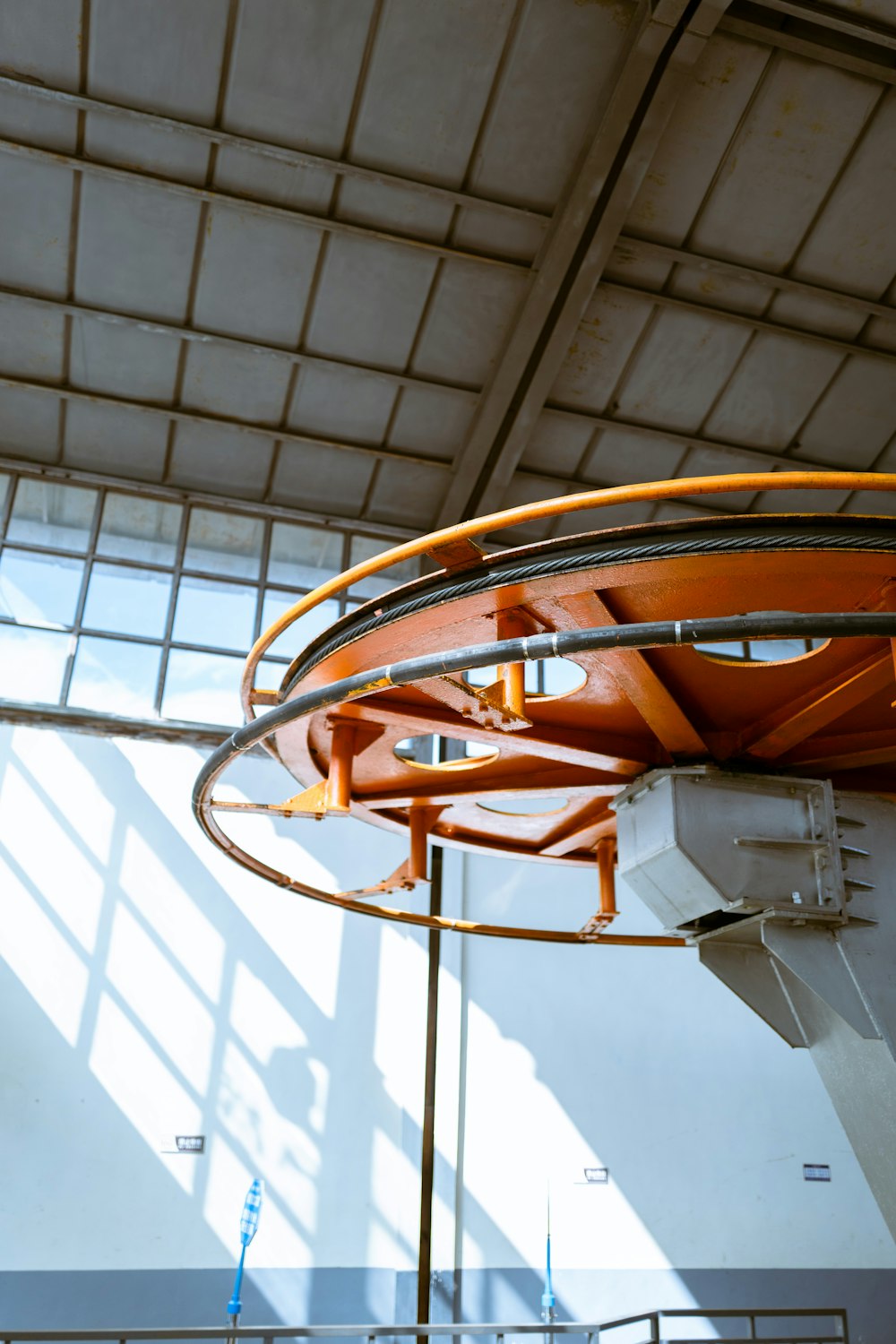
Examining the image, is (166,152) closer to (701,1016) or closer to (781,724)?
(781,724)

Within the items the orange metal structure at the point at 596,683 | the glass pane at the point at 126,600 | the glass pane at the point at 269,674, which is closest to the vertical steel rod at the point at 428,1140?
the glass pane at the point at 269,674

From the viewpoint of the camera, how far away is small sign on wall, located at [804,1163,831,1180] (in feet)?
48.1

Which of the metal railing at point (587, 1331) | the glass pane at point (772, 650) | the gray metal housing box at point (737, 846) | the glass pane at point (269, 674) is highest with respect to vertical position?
the glass pane at point (772, 650)

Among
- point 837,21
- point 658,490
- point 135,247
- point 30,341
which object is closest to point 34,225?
point 135,247

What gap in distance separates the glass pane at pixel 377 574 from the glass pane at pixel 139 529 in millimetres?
2764

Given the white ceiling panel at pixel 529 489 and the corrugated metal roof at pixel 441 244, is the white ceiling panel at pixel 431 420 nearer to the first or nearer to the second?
the corrugated metal roof at pixel 441 244

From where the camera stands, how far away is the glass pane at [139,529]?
51.0ft

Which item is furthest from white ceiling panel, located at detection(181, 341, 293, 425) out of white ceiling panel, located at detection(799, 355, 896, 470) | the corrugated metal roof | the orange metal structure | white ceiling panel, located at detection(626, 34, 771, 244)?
white ceiling panel, located at detection(799, 355, 896, 470)

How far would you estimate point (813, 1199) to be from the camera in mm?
14578

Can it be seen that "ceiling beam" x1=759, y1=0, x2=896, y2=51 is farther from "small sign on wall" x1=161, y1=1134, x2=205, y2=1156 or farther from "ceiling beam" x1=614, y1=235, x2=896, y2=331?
"small sign on wall" x1=161, y1=1134, x2=205, y2=1156

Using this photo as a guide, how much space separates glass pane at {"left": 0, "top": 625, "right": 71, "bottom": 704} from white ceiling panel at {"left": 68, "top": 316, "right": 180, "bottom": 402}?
3.56m

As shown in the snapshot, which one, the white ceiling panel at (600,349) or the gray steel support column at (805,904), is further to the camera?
the white ceiling panel at (600,349)

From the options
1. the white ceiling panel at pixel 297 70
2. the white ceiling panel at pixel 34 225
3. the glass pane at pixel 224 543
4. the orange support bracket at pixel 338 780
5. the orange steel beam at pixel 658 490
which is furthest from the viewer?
the glass pane at pixel 224 543

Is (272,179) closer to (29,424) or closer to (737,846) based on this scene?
(29,424)
